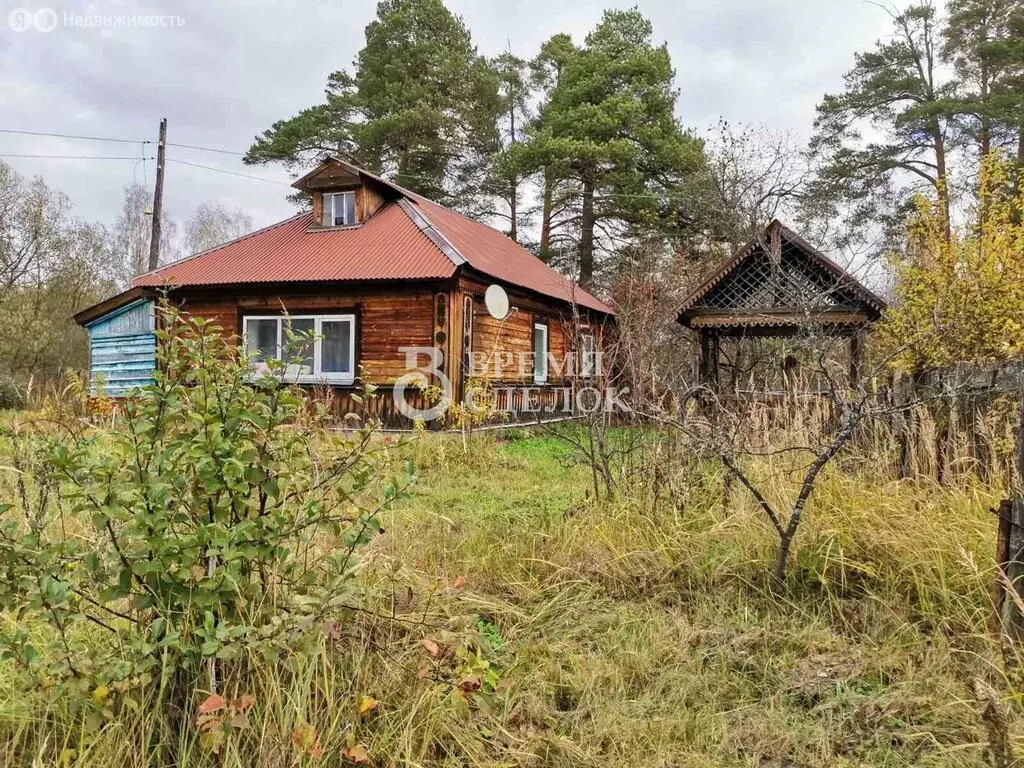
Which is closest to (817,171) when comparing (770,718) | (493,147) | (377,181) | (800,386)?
(493,147)

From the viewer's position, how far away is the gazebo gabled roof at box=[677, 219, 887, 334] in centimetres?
854

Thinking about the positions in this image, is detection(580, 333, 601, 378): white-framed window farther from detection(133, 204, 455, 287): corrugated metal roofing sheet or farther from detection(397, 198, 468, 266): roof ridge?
detection(133, 204, 455, 287): corrugated metal roofing sheet

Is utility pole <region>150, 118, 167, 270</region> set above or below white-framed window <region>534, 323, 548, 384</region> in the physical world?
above

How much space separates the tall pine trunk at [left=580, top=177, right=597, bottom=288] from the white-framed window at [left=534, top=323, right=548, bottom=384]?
7075 millimetres

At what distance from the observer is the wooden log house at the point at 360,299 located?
10852mm

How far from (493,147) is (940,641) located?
912 inches

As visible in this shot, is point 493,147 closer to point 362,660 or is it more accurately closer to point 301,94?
point 301,94

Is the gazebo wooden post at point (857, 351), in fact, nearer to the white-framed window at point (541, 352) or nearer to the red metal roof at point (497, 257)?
the red metal roof at point (497, 257)

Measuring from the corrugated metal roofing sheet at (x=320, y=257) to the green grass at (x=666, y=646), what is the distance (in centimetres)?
731
